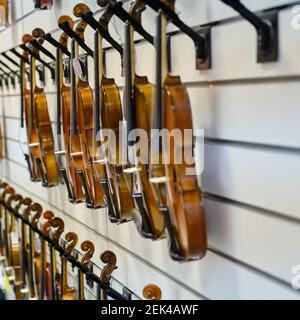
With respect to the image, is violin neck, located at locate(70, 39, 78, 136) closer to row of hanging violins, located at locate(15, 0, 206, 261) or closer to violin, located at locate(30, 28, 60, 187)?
row of hanging violins, located at locate(15, 0, 206, 261)

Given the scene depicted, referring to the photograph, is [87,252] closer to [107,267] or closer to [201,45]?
[107,267]

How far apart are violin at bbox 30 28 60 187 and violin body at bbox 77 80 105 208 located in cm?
41

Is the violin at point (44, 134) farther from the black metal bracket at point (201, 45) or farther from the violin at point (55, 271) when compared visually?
the black metal bracket at point (201, 45)

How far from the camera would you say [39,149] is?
1.82 m

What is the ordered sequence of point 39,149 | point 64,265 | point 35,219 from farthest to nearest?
point 35,219 → point 39,149 → point 64,265

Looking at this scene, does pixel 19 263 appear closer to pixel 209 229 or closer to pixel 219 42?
pixel 209 229

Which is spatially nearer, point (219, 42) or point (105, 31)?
point (219, 42)

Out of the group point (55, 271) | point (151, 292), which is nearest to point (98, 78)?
point (151, 292)

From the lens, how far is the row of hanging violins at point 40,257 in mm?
1577

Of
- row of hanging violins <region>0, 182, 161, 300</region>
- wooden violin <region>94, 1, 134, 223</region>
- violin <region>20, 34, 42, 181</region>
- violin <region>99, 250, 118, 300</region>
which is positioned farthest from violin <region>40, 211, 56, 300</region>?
wooden violin <region>94, 1, 134, 223</region>

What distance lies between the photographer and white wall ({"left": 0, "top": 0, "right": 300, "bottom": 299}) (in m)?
0.88

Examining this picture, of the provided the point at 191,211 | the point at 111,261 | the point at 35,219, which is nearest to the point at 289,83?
the point at 191,211
